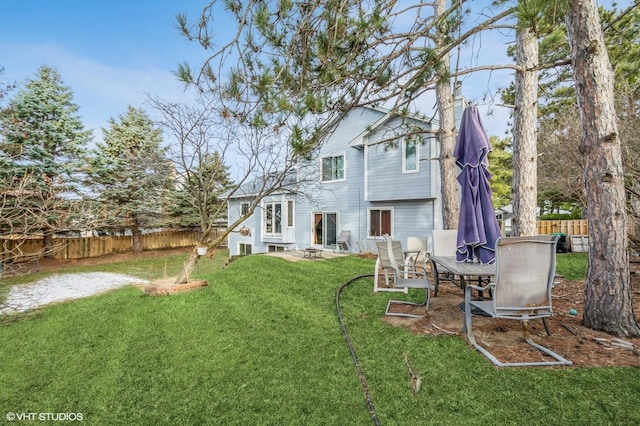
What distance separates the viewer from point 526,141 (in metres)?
5.48

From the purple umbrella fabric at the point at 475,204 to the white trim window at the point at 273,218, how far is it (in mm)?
13135

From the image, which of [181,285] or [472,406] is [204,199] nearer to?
[181,285]

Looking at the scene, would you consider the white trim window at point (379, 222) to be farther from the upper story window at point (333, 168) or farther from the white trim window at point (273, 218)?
the white trim window at point (273, 218)

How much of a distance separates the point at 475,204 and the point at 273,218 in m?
13.8

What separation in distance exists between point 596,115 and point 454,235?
3.01 meters

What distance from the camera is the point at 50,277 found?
40.8ft

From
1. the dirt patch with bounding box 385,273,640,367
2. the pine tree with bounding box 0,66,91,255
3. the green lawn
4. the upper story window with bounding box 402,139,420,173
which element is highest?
the pine tree with bounding box 0,66,91,255

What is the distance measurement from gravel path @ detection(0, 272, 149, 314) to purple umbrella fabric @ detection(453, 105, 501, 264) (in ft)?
29.9

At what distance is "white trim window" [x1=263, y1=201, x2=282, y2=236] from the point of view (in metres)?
16.9

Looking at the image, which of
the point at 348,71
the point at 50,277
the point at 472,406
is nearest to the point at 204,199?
the point at 348,71

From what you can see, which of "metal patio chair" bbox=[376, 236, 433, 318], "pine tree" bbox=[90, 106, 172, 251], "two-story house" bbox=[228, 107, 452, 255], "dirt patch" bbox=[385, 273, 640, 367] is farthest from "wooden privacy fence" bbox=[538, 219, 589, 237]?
"pine tree" bbox=[90, 106, 172, 251]

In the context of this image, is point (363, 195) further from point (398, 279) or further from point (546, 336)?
point (546, 336)

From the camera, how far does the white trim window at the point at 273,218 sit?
1689 cm

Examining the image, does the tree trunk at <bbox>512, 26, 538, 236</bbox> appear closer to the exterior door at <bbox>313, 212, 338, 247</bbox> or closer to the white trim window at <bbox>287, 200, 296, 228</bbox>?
the exterior door at <bbox>313, 212, 338, 247</bbox>
